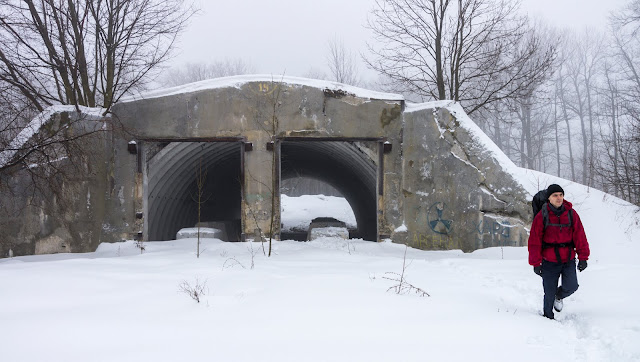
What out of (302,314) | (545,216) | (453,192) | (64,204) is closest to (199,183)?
(64,204)

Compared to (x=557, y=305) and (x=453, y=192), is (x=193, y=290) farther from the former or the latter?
(x=453, y=192)

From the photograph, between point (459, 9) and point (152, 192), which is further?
point (459, 9)

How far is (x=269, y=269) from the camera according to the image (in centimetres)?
625

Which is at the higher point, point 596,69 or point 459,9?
point 596,69

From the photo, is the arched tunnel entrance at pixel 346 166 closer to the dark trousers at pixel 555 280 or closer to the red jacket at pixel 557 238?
the red jacket at pixel 557 238

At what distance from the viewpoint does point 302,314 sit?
3969mm

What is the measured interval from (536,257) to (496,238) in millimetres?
4843

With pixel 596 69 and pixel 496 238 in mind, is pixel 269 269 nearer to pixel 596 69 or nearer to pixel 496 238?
pixel 496 238

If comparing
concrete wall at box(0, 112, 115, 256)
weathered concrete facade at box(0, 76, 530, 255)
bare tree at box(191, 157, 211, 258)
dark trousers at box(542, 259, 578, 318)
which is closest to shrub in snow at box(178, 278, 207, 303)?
bare tree at box(191, 157, 211, 258)

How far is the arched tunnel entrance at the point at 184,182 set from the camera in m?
9.79

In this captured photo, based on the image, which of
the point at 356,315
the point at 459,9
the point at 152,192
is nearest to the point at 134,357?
the point at 356,315

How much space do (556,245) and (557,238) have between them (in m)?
0.07

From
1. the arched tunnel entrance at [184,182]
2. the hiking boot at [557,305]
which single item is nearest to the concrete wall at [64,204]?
the arched tunnel entrance at [184,182]

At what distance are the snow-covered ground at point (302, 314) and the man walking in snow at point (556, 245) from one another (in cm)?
29
